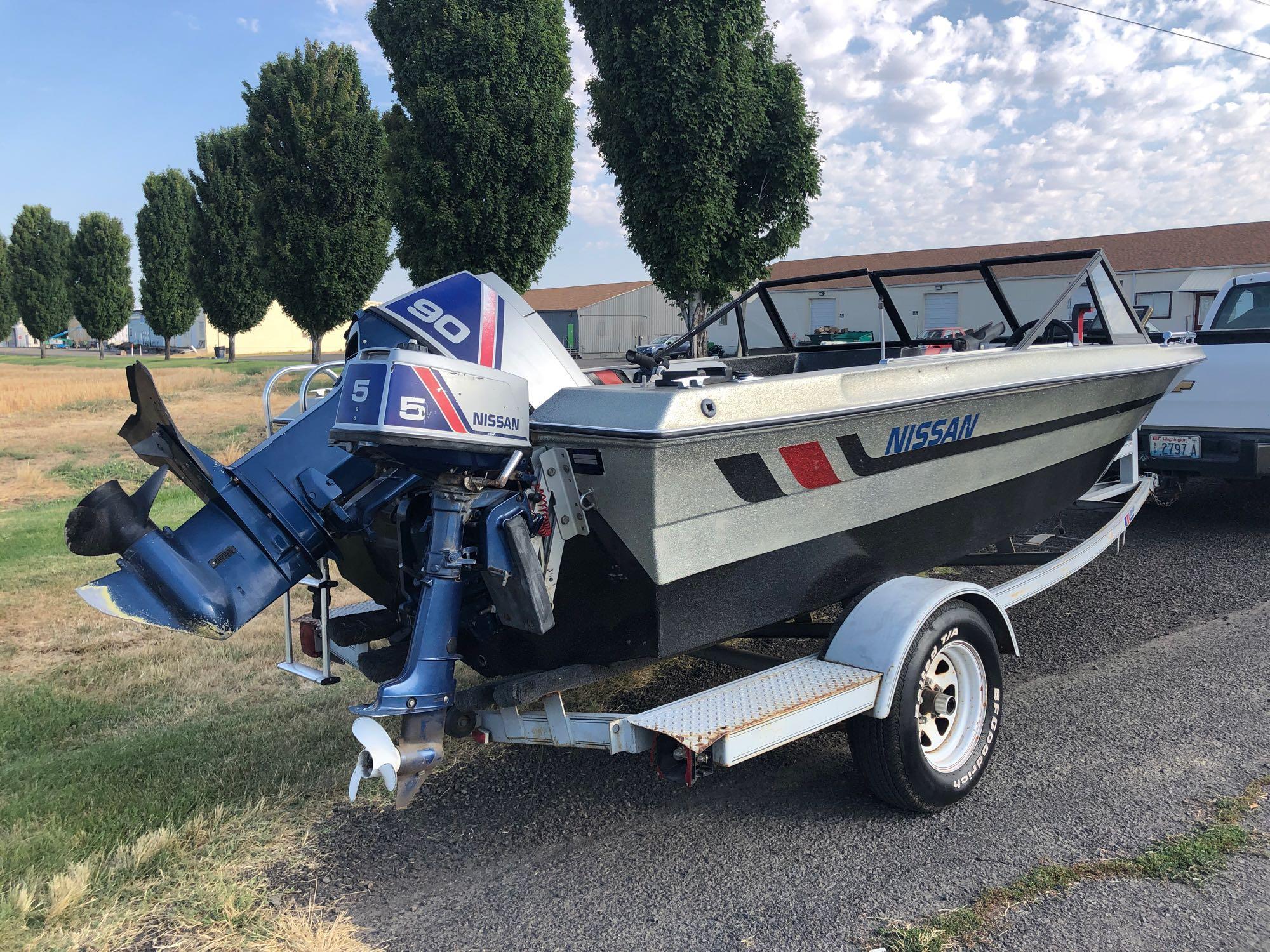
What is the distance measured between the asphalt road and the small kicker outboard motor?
55 cm

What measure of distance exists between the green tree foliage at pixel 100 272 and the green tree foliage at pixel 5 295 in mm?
6658

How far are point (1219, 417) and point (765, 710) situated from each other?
5.46 m

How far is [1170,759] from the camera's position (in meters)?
3.43

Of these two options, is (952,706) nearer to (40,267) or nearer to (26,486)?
(26,486)

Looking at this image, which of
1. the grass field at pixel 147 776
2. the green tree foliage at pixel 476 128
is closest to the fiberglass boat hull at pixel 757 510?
the grass field at pixel 147 776

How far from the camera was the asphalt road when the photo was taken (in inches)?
100

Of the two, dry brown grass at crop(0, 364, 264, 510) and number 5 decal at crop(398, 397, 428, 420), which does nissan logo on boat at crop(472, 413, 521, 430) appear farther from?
dry brown grass at crop(0, 364, 264, 510)

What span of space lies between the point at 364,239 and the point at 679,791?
20.4 metres

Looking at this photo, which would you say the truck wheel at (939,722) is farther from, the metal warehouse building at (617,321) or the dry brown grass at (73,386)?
the metal warehouse building at (617,321)

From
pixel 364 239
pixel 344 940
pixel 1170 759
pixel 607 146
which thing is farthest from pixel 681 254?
pixel 344 940

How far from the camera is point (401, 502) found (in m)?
2.90

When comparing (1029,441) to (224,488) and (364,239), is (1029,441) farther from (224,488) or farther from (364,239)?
(364,239)

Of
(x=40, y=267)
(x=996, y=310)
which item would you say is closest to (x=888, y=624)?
(x=996, y=310)

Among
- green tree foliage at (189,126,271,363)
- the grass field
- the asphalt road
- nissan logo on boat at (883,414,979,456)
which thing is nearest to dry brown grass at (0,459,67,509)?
the grass field
